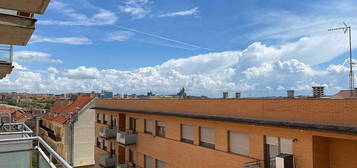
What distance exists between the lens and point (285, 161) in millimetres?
9773

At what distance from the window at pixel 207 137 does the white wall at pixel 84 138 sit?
25.9m

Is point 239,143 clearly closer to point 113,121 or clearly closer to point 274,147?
point 274,147

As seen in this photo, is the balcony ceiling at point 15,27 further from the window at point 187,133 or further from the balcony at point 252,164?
the window at point 187,133

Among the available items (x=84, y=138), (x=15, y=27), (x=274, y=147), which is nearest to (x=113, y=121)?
(x=84, y=138)

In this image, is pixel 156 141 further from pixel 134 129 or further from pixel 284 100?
pixel 284 100

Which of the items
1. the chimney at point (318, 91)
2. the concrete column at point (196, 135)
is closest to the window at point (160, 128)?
the concrete column at point (196, 135)

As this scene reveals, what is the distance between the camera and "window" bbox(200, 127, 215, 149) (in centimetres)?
1439

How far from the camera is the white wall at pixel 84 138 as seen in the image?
36.6 m

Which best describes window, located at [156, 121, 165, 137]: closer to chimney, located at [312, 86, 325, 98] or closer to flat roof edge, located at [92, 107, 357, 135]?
flat roof edge, located at [92, 107, 357, 135]

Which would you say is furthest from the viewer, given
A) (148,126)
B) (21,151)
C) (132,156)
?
(132,156)

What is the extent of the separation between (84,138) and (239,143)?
29.4 m

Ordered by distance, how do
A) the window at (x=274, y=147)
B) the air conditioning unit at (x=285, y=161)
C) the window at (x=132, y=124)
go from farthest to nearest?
the window at (x=132, y=124), the window at (x=274, y=147), the air conditioning unit at (x=285, y=161)

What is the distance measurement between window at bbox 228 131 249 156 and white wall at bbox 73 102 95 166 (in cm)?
2826

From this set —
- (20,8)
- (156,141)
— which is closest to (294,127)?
(20,8)
